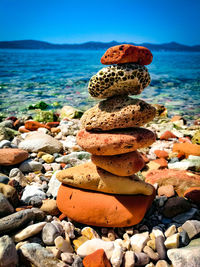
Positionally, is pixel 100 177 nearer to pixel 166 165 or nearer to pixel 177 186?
pixel 177 186

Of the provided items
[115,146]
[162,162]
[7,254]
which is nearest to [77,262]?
[7,254]

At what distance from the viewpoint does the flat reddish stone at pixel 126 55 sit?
3049 millimetres

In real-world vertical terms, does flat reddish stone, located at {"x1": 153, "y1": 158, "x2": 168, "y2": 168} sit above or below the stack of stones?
below

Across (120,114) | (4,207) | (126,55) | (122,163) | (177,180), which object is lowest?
(177,180)

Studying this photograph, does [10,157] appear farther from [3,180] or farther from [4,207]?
[4,207]

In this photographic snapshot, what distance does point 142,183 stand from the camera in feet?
11.4

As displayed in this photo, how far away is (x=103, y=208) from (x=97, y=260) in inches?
33.7

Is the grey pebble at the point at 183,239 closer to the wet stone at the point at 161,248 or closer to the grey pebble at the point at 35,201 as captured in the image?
the wet stone at the point at 161,248

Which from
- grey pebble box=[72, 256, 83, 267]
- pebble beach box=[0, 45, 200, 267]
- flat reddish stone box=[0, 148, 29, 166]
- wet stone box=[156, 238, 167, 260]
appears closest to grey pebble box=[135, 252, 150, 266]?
pebble beach box=[0, 45, 200, 267]

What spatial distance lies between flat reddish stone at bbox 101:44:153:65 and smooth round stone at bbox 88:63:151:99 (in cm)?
8

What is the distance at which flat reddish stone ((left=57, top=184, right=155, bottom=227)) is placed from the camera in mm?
3248

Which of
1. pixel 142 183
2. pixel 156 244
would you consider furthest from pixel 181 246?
pixel 142 183

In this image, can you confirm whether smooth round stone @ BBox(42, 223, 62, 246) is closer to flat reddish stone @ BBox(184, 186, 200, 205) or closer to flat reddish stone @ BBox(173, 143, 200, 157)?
flat reddish stone @ BBox(184, 186, 200, 205)

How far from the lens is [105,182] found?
3500mm
